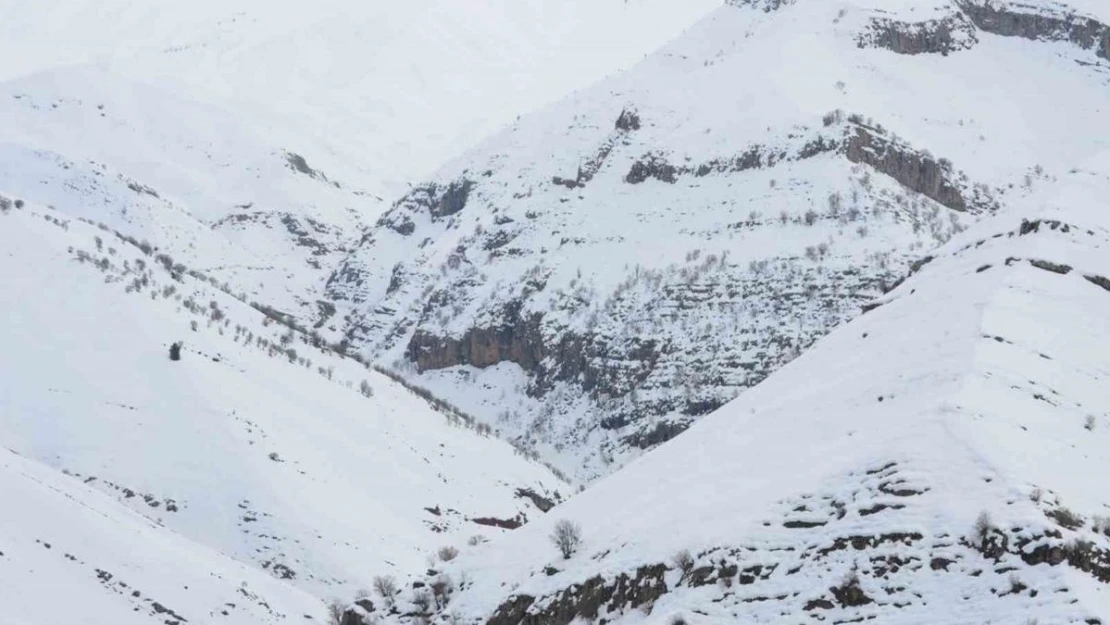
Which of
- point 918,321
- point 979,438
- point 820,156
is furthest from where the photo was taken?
point 820,156

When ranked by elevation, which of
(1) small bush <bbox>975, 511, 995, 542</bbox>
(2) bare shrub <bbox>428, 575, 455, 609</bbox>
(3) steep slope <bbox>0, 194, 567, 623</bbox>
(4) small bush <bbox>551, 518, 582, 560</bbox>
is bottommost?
(3) steep slope <bbox>0, 194, 567, 623</bbox>

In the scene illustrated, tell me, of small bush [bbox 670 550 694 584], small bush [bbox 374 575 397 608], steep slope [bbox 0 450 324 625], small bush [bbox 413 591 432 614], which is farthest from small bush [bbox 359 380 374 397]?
small bush [bbox 670 550 694 584]

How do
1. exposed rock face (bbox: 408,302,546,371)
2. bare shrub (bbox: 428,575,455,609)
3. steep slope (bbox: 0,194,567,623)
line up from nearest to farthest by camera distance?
bare shrub (bbox: 428,575,455,609)
steep slope (bbox: 0,194,567,623)
exposed rock face (bbox: 408,302,546,371)

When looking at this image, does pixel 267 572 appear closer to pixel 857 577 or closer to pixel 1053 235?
pixel 1053 235

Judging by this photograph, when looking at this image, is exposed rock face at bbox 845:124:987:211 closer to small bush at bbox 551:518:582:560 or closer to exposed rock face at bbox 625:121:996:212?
exposed rock face at bbox 625:121:996:212

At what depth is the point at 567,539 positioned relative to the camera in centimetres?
5409

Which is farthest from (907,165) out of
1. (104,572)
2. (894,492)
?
(894,492)

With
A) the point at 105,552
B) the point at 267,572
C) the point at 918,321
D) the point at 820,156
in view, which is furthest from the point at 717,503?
the point at 820,156

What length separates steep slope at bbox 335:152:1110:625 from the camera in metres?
41.2

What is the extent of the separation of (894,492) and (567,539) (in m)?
12.9

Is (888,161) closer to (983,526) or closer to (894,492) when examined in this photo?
(894,492)

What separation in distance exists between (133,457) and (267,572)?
13.2m

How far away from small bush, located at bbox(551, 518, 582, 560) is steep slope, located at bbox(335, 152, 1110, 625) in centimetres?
31

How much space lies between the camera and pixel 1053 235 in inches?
2623
